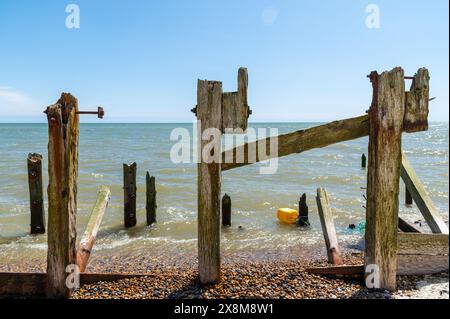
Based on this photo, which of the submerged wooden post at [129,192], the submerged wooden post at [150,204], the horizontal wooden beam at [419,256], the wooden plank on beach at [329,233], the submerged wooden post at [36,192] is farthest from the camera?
the submerged wooden post at [150,204]

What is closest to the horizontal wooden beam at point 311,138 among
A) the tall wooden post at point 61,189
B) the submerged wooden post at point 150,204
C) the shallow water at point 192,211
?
the tall wooden post at point 61,189

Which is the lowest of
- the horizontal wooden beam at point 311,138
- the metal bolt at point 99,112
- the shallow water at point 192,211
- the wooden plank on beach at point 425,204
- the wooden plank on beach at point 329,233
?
the shallow water at point 192,211

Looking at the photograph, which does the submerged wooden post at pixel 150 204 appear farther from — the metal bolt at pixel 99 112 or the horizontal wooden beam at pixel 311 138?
the horizontal wooden beam at pixel 311 138

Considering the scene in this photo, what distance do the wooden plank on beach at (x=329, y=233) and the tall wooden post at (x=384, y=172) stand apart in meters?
1.64

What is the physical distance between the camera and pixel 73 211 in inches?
180

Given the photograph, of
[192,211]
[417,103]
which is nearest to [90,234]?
[417,103]

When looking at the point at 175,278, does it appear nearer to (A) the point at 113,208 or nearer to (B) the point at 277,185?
(A) the point at 113,208

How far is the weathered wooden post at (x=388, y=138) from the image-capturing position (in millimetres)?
4238

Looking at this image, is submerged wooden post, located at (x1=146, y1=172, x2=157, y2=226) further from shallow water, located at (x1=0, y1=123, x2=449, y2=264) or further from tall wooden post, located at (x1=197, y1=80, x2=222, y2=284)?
tall wooden post, located at (x1=197, y1=80, x2=222, y2=284)

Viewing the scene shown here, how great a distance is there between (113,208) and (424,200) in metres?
9.98

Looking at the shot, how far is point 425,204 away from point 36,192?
29.9 ft

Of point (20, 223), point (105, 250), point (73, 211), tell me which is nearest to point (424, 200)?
point (73, 211)

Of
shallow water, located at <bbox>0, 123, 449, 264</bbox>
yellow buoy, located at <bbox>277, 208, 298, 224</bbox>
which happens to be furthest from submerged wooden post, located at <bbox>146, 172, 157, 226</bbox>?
yellow buoy, located at <bbox>277, 208, 298, 224</bbox>

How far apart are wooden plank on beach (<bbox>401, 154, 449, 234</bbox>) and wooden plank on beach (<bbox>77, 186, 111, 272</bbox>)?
5116 millimetres
